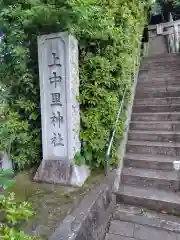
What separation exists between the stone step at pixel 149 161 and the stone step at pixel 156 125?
719 millimetres

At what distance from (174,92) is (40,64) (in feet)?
10.7

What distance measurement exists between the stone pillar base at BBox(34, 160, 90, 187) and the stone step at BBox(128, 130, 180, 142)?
1.31m

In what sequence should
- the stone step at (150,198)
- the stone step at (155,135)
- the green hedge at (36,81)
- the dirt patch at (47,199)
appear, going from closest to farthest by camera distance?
1. the dirt patch at (47,199)
2. the stone step at (150,198)
3. the green hedge at (36,81)
4. the stone step at (155,135)

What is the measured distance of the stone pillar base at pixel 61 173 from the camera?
2.86m

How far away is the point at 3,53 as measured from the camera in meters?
3.37

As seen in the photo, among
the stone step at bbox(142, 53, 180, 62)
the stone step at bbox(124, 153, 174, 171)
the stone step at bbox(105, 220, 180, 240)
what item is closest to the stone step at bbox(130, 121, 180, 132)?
the stone step at bbox(124, 153, 174, 171)

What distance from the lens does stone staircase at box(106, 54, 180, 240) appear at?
99.3 inches

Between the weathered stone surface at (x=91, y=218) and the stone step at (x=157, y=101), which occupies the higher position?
the stone step at (x=157, y=101)

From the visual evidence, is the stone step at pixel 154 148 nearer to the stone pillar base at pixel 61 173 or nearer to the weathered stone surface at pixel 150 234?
the stone pillar base at pixel 61 173

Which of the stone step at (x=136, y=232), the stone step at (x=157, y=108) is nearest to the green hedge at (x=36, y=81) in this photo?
the stone step at (x=136, y=232)

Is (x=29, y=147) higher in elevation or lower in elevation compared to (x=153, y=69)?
lower

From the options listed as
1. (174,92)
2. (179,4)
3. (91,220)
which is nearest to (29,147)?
(91,220)

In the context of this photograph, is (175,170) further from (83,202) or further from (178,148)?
(83,202)

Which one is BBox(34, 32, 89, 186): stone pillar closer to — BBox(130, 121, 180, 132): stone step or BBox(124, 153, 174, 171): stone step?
BBox(124, 153, 174, 171): stone step
